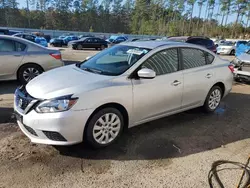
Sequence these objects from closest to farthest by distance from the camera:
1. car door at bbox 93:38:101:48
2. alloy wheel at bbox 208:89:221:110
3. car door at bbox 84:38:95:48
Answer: alloy wheel at bbox 208:89:221:110 → car door at bbox 84:38:95:48 → car door at bbox 93:38:101:48

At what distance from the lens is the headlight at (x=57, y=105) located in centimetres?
314

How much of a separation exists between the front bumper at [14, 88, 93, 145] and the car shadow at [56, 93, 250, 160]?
A: 330 mm

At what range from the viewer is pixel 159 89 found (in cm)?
398

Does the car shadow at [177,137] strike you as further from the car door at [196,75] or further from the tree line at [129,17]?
the tree line at [129,17]

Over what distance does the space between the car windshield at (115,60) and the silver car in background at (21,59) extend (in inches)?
119

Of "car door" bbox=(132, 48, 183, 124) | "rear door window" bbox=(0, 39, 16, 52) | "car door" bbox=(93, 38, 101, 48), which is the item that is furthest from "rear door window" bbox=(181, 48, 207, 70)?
"car door" bbox=(93, 38, 101, 48)

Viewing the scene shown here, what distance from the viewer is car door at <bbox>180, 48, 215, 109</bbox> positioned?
4465 mm

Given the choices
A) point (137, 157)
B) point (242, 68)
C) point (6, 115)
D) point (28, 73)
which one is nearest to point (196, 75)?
point (137, 157)

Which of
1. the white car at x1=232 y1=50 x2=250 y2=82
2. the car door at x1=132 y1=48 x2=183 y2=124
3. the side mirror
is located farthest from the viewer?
the white car at x1=232 y1=50 x2=250 y2=82

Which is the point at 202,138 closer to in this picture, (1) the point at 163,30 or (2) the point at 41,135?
(2) the point at 41,135

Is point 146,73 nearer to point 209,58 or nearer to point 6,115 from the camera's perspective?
point 209,58

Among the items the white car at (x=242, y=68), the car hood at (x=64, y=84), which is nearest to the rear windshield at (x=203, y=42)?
the white car at (x=242, y=68)

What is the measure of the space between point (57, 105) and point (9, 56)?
4228 mm

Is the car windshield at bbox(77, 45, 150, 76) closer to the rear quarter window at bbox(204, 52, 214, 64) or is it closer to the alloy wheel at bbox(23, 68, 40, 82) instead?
the rear quarter window at bbox(204, 52, 214, 64)
